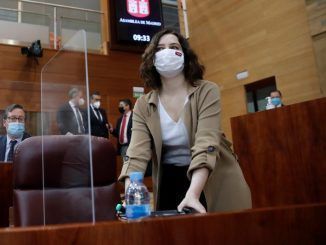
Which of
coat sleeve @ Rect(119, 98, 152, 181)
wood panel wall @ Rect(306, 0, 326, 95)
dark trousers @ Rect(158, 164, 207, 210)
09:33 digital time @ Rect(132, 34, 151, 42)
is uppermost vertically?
09:33 digital time @ Rect(132, 34, 151, 42)

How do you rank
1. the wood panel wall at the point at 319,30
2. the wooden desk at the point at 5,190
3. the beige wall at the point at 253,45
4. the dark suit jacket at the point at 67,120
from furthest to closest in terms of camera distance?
1. the beige wall at the point at 253,45
2. the wood panel wall at the point at 319,30
3. the wooden desk at the point at 5,190
4. the dark suit jacket at the point at 67,120

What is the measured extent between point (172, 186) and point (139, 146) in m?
0.18

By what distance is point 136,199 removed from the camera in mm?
1070

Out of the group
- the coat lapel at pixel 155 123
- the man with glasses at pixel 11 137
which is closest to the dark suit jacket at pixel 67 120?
the coat lapel at pixel 155 123

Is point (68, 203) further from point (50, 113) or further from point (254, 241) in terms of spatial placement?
point (254, 241)

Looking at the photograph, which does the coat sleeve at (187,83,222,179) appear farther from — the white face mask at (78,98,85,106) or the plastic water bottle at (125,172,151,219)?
the white face mask at (78,98,85,106)

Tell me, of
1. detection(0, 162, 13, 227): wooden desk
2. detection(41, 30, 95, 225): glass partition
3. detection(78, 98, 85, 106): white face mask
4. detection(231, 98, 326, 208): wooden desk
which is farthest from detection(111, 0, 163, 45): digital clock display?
detection(78, 98, 85, 106): white face mask

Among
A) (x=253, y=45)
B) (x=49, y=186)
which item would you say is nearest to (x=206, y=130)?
(x=49, y=186)

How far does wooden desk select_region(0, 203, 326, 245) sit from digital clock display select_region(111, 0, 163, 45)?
566 cm

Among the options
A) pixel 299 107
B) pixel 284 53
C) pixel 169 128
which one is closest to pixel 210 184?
pixel 169 128

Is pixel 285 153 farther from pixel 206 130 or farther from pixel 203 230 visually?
pixel 203 230

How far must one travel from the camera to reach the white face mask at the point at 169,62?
54.1 inches

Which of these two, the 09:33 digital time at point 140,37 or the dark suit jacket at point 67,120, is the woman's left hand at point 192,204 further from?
the 09:33 digital time at point 140,37

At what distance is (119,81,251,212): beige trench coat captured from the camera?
1258 millimetres
